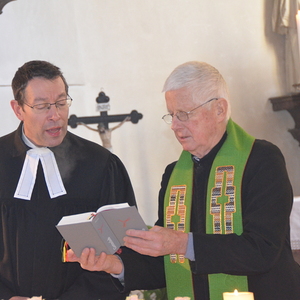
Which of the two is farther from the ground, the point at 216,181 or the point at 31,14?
the point at 31,14

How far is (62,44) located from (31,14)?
0.46 meters

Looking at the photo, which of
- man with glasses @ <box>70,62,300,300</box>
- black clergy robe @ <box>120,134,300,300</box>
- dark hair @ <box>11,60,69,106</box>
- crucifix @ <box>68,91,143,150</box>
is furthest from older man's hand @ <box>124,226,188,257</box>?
crucifix @ <box>68,91,143,150</box>

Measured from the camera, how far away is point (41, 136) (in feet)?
11.0

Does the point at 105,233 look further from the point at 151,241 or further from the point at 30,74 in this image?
the point at 30,74

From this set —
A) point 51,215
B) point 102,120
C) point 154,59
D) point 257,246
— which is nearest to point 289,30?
point 154,59

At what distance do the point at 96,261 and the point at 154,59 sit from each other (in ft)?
13.5

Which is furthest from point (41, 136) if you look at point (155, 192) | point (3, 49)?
point (155, 192)

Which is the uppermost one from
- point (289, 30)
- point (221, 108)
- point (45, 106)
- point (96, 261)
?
point (289, 30)

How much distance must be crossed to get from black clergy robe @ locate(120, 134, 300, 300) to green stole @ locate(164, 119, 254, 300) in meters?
0.05

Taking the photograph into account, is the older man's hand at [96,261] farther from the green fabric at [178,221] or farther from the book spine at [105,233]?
the green fabric at [178,221]

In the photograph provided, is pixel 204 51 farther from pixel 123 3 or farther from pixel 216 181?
pixel 216 181

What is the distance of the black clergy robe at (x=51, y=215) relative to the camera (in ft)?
10.8

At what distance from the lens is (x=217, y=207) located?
303 centimetres

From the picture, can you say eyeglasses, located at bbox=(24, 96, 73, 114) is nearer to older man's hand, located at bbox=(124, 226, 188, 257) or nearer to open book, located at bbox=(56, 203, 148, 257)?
open book, located at bbox=(56, 203, 148, 257)
